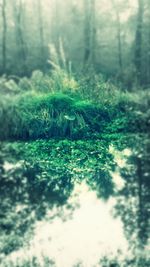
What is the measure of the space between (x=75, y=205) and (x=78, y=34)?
25297 mm

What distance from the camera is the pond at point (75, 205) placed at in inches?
158

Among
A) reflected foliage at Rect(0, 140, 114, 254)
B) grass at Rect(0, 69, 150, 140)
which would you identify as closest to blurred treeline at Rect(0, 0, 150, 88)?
grass at Rect(0, 69, 150, 140)

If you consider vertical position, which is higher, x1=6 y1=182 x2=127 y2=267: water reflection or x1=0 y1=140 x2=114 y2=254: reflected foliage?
x1=6 y1=182 x2=127 y2=267: water reflection

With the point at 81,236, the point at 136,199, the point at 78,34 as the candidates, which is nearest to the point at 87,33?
the point at 78,34

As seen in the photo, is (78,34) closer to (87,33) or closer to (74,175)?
(87,33)

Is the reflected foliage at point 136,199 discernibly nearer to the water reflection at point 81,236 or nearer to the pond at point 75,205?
the pond at point 75,205

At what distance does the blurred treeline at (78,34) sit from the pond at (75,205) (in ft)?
48.2

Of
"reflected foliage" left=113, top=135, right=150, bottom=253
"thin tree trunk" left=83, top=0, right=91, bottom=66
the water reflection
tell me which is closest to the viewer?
the water reflection

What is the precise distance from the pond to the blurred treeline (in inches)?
579

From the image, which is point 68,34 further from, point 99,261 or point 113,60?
point 99,261

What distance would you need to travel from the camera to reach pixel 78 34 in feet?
97.0

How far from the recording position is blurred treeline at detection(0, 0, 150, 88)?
2368cm

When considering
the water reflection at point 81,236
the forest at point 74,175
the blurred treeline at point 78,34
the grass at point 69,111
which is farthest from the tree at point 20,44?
the water reflection at point 81,236

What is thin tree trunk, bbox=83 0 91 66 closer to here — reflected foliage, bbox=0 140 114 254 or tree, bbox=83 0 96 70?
tree, bbox=83 0 96 70
